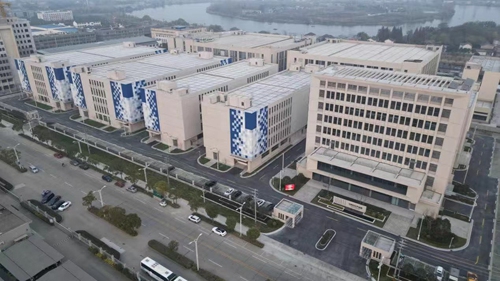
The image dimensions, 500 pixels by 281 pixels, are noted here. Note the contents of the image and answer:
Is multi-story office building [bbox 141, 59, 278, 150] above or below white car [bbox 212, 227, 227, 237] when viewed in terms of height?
above

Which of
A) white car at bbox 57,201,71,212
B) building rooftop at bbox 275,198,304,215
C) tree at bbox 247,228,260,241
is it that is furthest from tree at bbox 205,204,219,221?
white car at bbox 57,201,71,212

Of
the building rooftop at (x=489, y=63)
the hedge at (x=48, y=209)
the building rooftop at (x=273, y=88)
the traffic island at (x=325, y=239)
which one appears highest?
the building rooftop at (x=273, y=88)

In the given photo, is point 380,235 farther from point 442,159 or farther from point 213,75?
point 213,75

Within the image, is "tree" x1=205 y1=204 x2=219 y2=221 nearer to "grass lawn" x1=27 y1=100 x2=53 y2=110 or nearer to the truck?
the truck

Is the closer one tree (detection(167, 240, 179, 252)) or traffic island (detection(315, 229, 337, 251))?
tree (detection(167, 240, 179, 252))

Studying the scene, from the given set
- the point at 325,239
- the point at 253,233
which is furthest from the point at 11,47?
the point at 325,239

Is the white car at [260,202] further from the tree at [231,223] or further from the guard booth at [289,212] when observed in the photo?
the tree at [231,223]

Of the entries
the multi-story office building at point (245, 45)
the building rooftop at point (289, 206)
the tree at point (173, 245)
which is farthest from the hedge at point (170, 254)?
the multi-story office building at point (245, 45)
